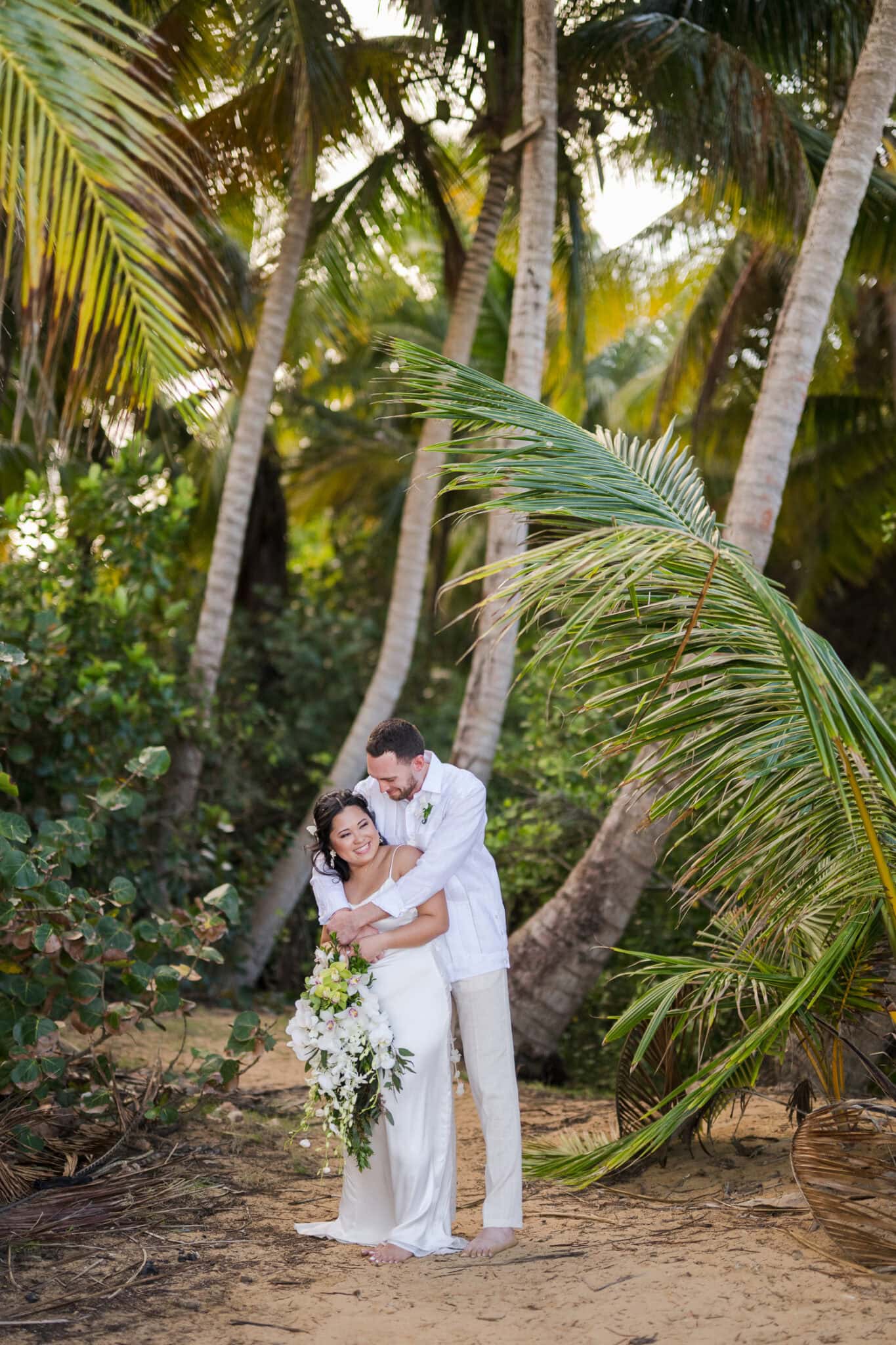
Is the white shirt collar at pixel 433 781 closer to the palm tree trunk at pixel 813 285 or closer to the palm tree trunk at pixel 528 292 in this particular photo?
the palm tree trunk at pixel 813 285

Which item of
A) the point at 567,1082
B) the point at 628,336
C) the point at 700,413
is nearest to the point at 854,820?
A: the point at 567,1082

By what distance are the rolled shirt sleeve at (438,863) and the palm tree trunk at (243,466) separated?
515 centimetres

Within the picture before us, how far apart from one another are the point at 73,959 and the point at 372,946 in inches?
68.6

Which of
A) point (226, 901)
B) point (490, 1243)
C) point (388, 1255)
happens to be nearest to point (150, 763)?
point (226, 901)

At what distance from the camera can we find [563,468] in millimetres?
4074

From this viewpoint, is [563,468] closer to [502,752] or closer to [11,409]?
[502,752]

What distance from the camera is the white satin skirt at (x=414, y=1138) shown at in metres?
4.31

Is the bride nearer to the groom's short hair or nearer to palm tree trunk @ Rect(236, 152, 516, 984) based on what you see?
the groom's short hair

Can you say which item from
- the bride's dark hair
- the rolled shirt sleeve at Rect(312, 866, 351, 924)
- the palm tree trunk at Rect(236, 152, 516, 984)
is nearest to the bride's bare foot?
the rolled shirt sleeve at Rect(312, 866, 351, 924)

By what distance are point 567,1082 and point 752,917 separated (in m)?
4.23

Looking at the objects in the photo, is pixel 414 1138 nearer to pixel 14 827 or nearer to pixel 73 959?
pixel 73 959

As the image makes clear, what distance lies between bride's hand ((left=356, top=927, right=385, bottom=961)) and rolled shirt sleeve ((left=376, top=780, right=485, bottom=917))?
10cm

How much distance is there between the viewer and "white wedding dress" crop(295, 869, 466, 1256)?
4.31 meters

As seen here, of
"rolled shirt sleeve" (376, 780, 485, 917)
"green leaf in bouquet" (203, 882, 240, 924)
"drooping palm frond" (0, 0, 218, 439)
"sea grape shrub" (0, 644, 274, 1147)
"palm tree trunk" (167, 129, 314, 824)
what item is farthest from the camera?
"palm tree trunk" (167, 129, 314, 824)
